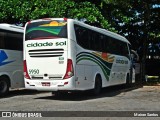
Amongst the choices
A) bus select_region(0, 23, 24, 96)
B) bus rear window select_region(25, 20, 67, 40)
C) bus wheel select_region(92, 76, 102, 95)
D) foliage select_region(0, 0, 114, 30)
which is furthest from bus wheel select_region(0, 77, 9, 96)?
foliage select_region(0, 0, 114, 30)

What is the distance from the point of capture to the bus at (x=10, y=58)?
17234mm

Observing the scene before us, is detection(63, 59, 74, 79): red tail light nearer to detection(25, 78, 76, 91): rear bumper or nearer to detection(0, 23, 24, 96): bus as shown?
detection(25, 78, 76, 91): rear bumper

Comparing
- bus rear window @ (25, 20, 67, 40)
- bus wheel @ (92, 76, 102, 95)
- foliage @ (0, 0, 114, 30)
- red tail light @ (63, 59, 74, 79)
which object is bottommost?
bus wheel @ (92, 76, 102, 95)

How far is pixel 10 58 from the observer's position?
17.7 meters

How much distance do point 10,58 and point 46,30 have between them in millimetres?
2844

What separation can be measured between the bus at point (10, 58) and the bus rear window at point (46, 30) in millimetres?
1576

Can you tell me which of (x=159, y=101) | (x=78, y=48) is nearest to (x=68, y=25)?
(x=78, y=48)

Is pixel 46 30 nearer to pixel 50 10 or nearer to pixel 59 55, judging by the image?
pixel 59 55

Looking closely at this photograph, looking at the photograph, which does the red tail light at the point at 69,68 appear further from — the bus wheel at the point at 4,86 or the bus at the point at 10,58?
the bus wheel at the point at 4,86

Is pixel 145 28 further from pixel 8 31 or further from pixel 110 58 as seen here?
pixel 8 31

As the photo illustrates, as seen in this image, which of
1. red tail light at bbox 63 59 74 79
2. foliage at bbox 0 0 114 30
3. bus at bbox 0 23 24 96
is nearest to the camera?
red tail light at bbox 63 59 74 79

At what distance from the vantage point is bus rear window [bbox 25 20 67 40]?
613 inches

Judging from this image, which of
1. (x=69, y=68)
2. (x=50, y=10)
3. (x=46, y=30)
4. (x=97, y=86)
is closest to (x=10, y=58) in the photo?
(x=46, y=30)

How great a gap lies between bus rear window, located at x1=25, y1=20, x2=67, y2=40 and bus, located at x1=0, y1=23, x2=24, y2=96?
1.58m
